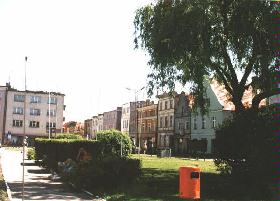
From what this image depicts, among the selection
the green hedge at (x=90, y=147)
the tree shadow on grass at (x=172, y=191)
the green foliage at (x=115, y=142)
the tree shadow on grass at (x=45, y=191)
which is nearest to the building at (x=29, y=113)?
the green hedge at (x=90, y=147)

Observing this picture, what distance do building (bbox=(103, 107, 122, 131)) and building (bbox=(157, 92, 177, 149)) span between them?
2835 centimetres

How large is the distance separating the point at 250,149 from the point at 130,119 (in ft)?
266

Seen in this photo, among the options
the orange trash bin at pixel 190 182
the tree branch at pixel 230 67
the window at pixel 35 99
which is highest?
the window at pixel 35 99

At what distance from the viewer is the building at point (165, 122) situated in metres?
74.8

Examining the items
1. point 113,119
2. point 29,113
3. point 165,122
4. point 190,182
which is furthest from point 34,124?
point 190,182

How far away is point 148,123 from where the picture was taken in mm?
86375

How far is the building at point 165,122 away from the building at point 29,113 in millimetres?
27799

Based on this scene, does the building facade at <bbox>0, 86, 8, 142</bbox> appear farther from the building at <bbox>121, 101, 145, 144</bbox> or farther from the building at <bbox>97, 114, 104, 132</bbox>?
the building at <bbox>97, 114, 104, 132</bbox>

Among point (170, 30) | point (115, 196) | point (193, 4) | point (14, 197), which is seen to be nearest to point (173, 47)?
point (170, 30)

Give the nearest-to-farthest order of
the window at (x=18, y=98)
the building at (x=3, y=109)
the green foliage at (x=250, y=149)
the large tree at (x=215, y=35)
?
the green foliage at (x=250, y=149) → the large tree at (x=215, y=35) → the building at (x=3, y=109) → the window at (x=18, y=98)

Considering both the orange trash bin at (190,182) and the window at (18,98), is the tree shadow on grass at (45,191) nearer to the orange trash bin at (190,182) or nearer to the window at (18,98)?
the orange trash bin at (190,182)

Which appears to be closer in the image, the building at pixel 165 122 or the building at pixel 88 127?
the building at pixel 165 122

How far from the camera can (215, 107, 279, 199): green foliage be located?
49.7 feet

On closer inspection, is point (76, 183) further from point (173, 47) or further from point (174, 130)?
point (174, 130)
